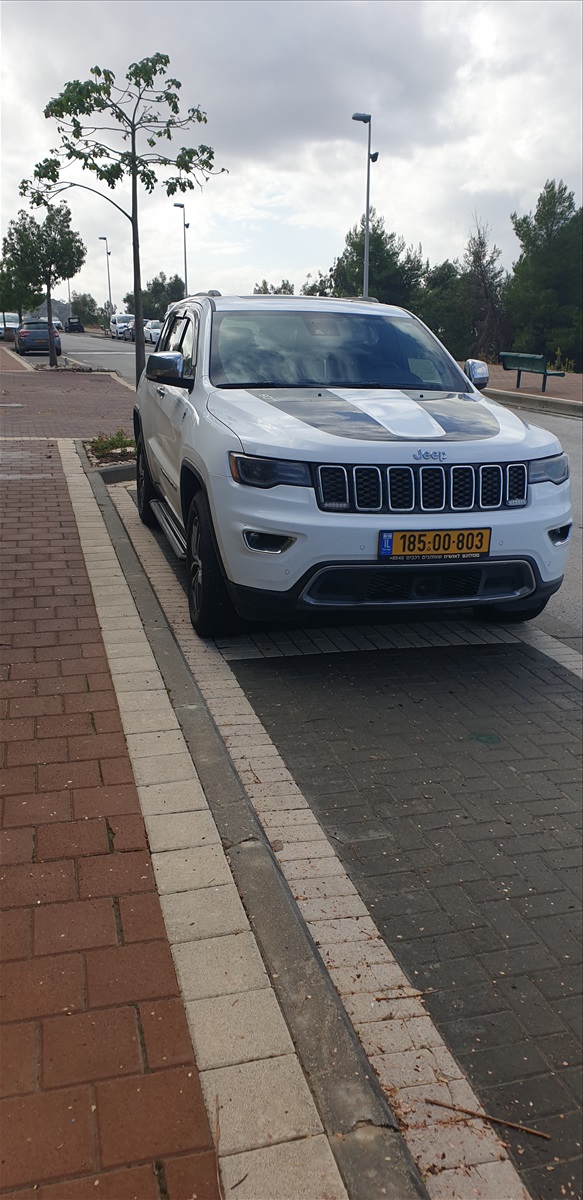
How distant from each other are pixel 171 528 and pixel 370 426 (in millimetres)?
2050

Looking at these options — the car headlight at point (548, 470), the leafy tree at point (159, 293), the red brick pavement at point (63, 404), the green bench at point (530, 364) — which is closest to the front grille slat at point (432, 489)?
the car headlight at point (548, 470)

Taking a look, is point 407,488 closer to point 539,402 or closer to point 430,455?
point 430,455

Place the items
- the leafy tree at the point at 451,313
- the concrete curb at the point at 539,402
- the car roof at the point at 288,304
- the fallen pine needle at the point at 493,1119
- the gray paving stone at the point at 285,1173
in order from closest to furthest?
the gray paving stone at the point at 285,1173
the fallen pine needle at the point at 493,1119
the car roof at the point at 288,304
the concrete curb at the point at 539,402
the leafy tree at the point at 451,313

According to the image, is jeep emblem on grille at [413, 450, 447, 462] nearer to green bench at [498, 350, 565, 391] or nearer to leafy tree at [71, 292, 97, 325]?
green bench at [498, 350, 565, 391]

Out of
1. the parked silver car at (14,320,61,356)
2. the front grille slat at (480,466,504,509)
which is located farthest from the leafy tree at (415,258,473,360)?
the front grille slat at (480,466,504,509)

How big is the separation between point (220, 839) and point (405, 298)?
201ft

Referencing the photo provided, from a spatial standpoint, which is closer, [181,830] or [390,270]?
[181,830]

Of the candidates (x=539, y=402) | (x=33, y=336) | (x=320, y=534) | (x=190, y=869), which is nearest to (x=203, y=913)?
(x=190, y=869)

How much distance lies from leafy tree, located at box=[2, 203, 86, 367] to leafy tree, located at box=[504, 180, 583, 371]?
2658 centimetres

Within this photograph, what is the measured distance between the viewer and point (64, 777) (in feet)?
12.2

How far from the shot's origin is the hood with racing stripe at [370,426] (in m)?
4.74

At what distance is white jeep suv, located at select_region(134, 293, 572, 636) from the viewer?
4707 mm

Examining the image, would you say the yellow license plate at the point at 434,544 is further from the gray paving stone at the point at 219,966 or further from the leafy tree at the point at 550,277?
the leafy tree at the point at 550,277

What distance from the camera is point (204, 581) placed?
5.29 metres
